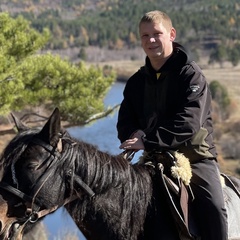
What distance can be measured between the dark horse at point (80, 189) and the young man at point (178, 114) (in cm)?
16

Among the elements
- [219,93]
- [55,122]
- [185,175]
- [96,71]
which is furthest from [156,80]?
[219,93]

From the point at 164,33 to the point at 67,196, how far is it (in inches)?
36.9

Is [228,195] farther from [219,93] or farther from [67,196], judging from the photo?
[219,93]

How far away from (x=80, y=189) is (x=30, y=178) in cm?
25

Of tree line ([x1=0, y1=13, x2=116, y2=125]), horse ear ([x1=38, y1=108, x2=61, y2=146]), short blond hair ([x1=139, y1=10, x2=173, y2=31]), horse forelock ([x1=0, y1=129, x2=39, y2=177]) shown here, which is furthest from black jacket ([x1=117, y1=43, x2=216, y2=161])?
tree line ([x1=0, y1=13, x2=116, y2=125])

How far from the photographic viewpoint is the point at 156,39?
8.29 feet

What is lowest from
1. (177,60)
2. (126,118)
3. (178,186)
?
(178,186)

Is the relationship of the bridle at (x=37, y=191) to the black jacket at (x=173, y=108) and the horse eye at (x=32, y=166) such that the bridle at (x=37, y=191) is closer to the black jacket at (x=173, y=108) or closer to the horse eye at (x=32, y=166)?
the horse eye at (x=32, y=166)

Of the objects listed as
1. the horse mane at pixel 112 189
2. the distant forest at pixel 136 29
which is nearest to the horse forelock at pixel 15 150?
the horse mane at pixel 112 189

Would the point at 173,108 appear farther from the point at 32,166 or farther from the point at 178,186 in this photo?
the point at 32,166

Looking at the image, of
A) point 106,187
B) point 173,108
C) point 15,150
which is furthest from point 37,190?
point 173,108

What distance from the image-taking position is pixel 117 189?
2.36m

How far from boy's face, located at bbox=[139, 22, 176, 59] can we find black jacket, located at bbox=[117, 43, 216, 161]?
6 cm

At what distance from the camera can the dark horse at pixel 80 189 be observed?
209 cm
